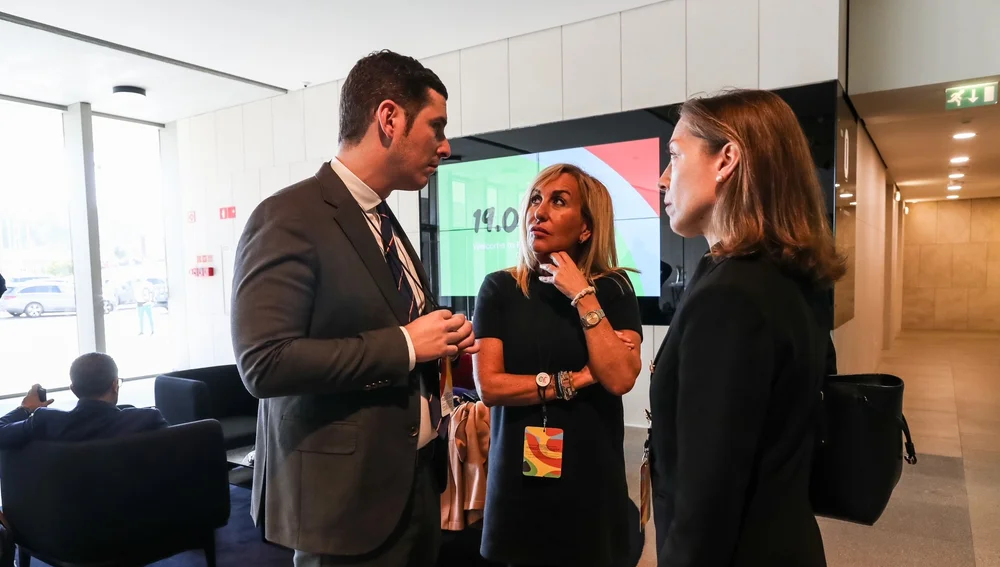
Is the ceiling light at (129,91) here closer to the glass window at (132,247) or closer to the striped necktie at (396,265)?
the glass window at (132,247)

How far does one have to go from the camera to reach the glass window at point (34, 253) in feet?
21.2

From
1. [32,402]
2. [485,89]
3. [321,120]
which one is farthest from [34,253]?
[485,89]

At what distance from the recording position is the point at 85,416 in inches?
92.7

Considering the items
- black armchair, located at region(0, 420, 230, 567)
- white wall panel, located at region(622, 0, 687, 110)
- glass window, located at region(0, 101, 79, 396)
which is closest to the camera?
black armchair, located at region(0, 420, 230, 567)

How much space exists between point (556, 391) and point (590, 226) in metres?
0.52

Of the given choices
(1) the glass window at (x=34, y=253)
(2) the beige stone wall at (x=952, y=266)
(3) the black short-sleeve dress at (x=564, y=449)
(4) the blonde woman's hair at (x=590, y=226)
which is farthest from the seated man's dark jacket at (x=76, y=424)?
(2) the beige stone wall at (x=952, y=266)

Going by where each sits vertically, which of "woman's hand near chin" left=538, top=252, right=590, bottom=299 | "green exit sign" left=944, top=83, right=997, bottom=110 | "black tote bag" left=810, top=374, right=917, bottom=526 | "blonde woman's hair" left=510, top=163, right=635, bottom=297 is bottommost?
"black tote bag" left=810, top=374, right=917, bottom=526

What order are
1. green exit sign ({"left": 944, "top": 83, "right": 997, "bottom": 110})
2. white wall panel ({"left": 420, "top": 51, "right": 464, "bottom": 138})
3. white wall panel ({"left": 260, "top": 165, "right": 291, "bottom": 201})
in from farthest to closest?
1. white wall panel ({"left": 260, "top": 165, "right": 291, "bottom": 201})
2. white wall panel ({"left": 420, "top": 51, "right": 464, "bottom": 138})
3. green exit sign ({"left": 944, "top": 83, "right": 997, "bottom": 110})

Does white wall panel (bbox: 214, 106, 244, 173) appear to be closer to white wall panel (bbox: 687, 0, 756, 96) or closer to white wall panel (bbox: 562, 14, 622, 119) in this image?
white wall panel (bbox: 562, 14, 622, 119)

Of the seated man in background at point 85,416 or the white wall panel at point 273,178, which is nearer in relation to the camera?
the seated man in background at point 85,416

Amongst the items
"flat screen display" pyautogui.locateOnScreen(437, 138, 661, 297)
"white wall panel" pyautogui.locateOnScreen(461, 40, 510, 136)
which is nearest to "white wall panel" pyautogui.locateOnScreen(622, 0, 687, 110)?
"flat screen display" pyautogui.locateOnScreen(437, 138, 661, 297)

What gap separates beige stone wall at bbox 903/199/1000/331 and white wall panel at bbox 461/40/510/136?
12.5 meters

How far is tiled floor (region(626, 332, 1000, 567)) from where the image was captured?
2.85 m

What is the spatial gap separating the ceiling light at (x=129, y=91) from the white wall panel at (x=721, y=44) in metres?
5.47
